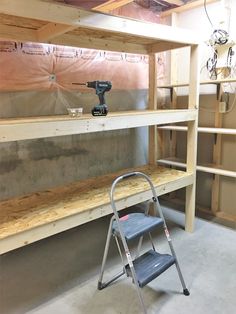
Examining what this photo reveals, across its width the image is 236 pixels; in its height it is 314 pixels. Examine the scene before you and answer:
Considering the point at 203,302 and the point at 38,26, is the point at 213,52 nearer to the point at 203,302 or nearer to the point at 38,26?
the point at 38,26

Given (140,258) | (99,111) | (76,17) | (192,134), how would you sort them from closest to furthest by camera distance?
(76,17)
(140,258)
(99,111)
(192,134)

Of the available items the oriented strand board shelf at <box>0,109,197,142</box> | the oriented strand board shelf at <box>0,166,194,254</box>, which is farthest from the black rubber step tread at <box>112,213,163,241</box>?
the oriented strand board shelf at <box>0,109,197,142</box>

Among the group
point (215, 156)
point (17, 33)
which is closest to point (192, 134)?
point (215, 156)

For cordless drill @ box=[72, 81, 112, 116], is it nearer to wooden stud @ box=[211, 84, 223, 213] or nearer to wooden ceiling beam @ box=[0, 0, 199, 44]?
wooden ceiling beam @ box=[0, 0, 199, 44]

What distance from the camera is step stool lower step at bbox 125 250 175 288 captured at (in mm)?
1796

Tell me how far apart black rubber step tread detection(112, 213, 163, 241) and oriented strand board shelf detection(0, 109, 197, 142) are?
70 centimetres

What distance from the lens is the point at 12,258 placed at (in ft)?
8.38

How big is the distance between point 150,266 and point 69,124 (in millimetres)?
1114

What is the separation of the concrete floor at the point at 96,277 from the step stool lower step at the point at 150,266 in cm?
27

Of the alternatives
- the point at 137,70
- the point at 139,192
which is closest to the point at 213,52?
the point at 137,70

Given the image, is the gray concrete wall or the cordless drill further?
the gray concrete wall

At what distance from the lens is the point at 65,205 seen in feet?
6.97

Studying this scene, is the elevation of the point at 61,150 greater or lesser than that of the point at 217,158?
greater

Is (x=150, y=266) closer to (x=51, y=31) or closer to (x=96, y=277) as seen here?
(x=96, y=277)
